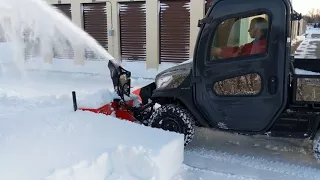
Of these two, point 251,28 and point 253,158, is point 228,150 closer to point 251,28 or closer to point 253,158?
point 253,158

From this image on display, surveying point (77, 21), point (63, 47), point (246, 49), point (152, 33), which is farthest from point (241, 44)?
point (63, 47)

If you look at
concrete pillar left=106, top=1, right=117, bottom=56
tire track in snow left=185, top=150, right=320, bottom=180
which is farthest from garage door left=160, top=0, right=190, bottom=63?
tire track in snow left=185, top=150, right=320, bottom=180

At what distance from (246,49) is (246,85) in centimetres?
42

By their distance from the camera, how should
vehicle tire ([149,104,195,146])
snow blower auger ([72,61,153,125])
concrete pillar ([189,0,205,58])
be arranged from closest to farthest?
vehicle tire ([149,104,195,146]) < snow blower auger ([72,61,153,125]) < concrete pillar ([189,0,205,58])

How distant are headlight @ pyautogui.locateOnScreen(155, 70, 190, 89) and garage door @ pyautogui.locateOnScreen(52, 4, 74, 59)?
30.3 ft

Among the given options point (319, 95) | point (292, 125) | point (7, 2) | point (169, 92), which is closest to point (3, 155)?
point (169, 92)

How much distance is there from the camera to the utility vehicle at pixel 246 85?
359 cm

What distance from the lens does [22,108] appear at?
5.99 m

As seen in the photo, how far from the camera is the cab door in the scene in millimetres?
3574

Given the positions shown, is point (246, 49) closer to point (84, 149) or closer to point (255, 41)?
point (255, 41)

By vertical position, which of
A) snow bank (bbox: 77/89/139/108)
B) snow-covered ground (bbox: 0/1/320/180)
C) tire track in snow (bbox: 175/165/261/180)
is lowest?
tire track in snow (bbox: 175/165/261/180)

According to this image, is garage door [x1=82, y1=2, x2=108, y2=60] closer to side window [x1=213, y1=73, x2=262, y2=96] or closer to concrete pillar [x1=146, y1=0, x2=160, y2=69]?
concrete pillar [x1=146, y1=0, x2=160, y2=69]

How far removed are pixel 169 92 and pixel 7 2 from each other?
5.79 m

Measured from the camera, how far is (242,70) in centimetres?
376
